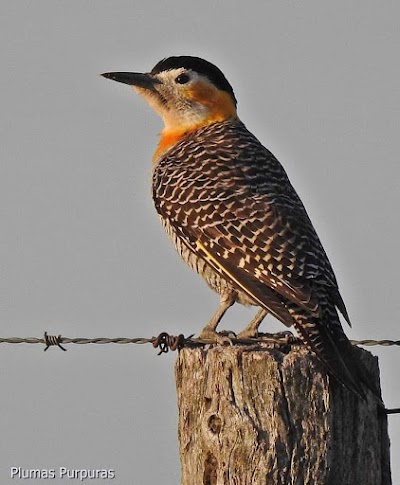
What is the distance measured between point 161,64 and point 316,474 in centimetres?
536

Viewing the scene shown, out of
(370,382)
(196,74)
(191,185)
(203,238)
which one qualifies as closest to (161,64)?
(196,74)

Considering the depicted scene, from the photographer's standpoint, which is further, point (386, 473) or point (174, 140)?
point (174, 140)

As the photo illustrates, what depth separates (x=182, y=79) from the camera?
390 inches

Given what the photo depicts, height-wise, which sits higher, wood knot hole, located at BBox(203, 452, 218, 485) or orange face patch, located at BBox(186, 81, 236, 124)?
orange face patch, located at BBox(186, 81, 236, 124)

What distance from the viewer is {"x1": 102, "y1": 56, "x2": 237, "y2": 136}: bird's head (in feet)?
32.4

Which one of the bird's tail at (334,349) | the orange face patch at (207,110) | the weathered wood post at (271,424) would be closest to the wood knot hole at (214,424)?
the weathered wood post at (271,424)

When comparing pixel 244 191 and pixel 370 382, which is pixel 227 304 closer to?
pixel 244 191

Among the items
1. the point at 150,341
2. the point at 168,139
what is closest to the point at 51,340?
the point at 150,341

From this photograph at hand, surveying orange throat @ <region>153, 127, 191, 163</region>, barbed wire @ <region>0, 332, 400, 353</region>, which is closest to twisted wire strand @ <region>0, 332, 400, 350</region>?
barbed wire @ <region>0, 332, 400, 353</region>

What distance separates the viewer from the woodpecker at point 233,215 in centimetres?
701

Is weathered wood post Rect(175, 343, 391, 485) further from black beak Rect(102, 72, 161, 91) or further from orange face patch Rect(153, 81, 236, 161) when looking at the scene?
black beak Rect(102, 72, 161, 91)

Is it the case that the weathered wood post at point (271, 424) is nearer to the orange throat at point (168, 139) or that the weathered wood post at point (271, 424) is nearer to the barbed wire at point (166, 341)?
the barbed wire at point (166, 341)

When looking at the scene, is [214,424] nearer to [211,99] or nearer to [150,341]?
[150,341]

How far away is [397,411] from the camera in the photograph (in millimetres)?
5801
